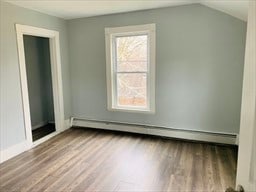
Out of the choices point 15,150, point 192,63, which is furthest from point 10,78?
point 192,63

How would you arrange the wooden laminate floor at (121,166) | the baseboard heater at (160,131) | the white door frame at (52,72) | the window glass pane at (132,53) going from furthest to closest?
the window glass pane at (132,53) < the baseboard heater at (160,131) < the white door frame at (52,72) < the wooden laminate floor at (121,166)

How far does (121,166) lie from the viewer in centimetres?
280

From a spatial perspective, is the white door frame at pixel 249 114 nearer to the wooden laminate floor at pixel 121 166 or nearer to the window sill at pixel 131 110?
the wooden laminate floor at pixel 121 166

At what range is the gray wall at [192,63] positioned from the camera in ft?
10.5

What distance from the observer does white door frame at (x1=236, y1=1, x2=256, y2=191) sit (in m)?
0.65

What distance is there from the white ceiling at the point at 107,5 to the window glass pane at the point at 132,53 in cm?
55

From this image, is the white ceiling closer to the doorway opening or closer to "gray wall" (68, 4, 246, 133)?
"gray wall" (68, 4, 246, 133)

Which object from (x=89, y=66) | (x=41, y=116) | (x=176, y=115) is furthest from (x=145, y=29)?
(x=41, y=116)

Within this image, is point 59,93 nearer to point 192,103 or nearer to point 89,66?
point 89,66

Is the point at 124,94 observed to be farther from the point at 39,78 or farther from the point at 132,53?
the point at 39,78

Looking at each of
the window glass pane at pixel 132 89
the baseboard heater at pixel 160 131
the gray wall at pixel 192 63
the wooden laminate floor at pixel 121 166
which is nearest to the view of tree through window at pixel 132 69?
the window glass pane at pixel 132 89

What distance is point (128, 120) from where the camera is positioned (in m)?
4.07

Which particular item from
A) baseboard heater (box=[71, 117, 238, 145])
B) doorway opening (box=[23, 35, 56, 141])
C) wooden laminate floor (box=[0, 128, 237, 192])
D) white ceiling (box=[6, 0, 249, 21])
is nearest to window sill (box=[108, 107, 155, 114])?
baseboard heater (box=[71, 117, 238, 145])

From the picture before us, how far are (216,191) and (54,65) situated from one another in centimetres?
356
